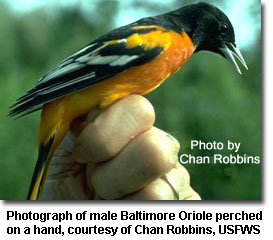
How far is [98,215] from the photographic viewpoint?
2.32 meters

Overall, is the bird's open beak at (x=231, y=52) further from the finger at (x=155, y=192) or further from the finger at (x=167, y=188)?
the finger at (x=155, y=192)

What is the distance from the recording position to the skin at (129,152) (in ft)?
6.09

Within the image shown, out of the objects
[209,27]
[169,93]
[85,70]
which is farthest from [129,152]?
[169,93]

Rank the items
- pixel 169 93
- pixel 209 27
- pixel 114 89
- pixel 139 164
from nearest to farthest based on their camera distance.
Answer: pixel 139 164 → pixel 114 89 → pixel 209 27 → pixel 169 93

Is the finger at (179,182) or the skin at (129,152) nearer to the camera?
the skin at (129,152)

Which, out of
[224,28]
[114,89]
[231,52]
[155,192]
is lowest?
[155,192]

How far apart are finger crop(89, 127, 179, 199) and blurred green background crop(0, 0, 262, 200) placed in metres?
0.65

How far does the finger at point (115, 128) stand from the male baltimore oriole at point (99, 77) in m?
0.08

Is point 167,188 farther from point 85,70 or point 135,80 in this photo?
point 85,70

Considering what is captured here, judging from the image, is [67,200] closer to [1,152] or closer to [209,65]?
[1,152]

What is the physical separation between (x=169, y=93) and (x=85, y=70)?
155 centimetres

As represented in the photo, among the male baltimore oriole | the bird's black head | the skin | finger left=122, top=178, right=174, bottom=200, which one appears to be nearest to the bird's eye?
the bird's black head

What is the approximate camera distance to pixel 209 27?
2.38 metres

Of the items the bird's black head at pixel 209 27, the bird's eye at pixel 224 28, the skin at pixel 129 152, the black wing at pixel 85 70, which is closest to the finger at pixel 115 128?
the skin at pixel 129 152
